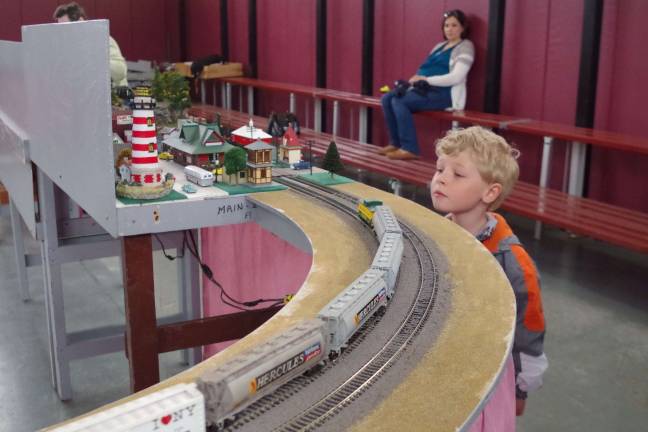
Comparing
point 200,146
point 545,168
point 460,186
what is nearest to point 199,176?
point 200,146

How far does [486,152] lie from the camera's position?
2.31 metres

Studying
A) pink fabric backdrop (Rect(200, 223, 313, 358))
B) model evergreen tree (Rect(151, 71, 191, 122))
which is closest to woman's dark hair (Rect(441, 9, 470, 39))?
model evergreen tree (Rect(151, 71, 191, 122))

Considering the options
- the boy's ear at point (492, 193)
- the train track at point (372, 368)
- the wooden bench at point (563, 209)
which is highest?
the boy's ear at point (492, 193)

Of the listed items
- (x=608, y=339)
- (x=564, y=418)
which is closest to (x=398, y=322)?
(x=564, y=418)

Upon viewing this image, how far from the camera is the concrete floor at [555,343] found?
3480 millimetres

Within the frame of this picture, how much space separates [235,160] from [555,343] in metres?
2.20

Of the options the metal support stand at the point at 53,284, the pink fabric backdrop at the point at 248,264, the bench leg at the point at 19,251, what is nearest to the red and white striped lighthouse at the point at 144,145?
the pink fabric backdrop at the point at 248,264

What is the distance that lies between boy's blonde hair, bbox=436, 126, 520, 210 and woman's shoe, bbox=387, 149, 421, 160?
15.3ft

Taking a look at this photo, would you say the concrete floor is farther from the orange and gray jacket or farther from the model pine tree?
the model pine tree

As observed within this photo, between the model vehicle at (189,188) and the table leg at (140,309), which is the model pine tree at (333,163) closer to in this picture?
the model vehicle at (189,188)

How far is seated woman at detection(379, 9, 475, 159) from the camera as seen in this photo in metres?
6.96

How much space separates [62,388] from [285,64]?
7.41 m

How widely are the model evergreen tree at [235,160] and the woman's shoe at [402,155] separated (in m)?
3.98

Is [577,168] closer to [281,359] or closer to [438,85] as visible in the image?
[438,85]
